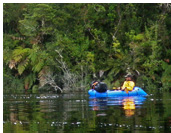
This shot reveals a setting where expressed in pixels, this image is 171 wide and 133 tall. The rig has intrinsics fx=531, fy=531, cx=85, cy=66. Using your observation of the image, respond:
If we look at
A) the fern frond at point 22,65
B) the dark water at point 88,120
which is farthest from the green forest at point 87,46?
the dark water at point 88,120

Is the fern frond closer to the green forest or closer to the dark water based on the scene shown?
the green forest

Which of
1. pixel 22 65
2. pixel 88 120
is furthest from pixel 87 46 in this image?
pixel 88 120

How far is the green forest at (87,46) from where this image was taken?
29547mm

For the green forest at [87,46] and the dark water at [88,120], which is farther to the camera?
the green forest at [87,46]

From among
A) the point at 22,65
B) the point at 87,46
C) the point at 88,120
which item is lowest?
the point at 88,120

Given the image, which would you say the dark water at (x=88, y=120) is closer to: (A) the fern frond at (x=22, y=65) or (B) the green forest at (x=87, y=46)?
(B) the green forest at (x=87, y=46)

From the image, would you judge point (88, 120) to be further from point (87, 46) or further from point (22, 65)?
point (22, 65)

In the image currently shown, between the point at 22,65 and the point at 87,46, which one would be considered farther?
the point at 22,65

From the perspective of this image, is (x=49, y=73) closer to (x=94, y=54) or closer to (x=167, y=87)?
(x=94, y=54)

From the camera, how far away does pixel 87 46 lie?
30594 mm

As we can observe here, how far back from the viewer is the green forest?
29.5 m

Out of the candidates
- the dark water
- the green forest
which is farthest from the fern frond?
the dark water

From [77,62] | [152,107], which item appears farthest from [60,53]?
[152,107]

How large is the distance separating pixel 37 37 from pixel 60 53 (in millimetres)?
2890
